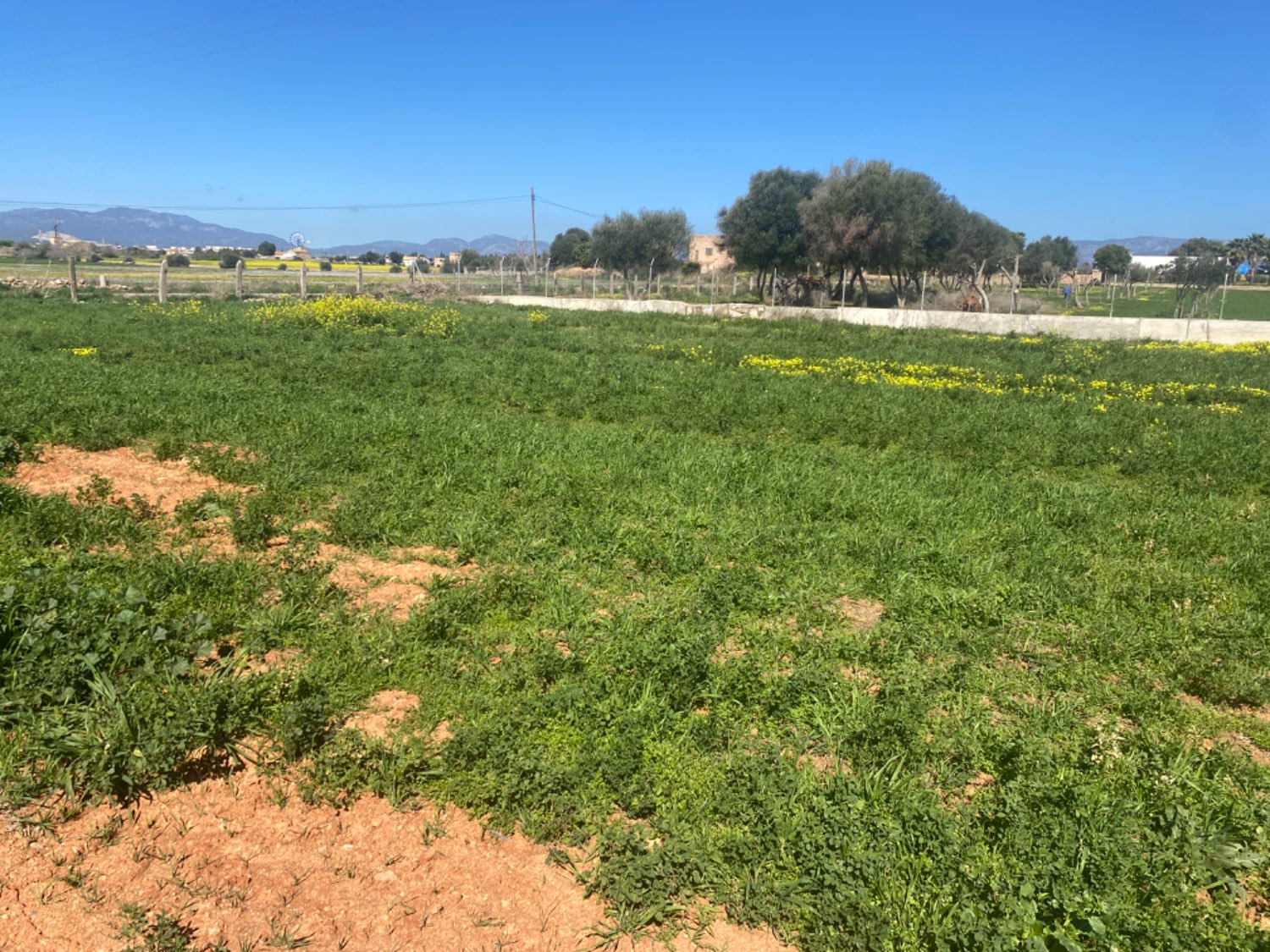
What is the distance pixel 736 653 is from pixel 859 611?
1.16 meters

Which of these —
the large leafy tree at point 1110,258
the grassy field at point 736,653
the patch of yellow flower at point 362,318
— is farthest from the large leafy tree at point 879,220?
the large leafy tree at point 1110,258

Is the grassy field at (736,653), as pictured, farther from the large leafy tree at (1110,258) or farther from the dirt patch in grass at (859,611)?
the large leafy tree at (1110,258)

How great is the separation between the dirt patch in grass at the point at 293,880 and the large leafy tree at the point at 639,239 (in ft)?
170

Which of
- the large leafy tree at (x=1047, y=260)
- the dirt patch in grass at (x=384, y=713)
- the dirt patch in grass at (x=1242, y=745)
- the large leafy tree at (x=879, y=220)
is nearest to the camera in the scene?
the dirt patch in grass at (x=384, y=713)

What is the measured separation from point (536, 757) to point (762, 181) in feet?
146

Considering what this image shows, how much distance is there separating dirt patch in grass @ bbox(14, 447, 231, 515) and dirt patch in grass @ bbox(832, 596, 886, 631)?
5.31m

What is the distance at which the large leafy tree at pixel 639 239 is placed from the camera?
5400 centimetres

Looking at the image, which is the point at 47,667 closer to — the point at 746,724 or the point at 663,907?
the point at 663,907

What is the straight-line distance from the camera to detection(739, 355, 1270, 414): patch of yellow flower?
579 inches

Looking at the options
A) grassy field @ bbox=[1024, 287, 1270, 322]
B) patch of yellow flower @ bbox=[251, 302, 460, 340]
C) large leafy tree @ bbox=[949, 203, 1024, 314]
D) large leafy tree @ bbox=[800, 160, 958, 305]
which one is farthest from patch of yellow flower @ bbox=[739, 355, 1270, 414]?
large leafy tree @ bbox=[949, 203, 1024, 314]

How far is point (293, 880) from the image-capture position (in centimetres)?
311

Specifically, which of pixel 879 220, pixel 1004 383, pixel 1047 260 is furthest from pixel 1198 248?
pixel 1004 383

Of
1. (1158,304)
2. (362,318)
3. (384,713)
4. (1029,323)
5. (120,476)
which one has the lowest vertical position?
(384,713)

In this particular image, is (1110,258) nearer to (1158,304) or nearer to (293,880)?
(1158,304)
